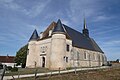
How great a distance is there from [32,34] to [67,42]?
11.0 m

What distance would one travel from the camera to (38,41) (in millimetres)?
36312

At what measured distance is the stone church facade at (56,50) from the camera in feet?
97.3

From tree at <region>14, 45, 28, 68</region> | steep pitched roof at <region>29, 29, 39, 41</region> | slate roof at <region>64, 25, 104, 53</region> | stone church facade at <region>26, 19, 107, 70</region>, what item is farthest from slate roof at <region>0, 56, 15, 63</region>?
slate roof at <region>64, 25, 104, 53</region>

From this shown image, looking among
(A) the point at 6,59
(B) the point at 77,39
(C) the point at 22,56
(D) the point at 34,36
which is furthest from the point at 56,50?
(A) the point at 6,59

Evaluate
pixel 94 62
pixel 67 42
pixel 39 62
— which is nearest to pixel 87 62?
pixel 94 62

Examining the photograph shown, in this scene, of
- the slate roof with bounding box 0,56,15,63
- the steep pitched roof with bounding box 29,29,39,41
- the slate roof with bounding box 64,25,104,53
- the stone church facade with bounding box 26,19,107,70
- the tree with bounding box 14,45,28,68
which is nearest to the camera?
the stone church facade with bounding box 26,19,107,70

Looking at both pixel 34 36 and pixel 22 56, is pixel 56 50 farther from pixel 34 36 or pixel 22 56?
pixel 22 56

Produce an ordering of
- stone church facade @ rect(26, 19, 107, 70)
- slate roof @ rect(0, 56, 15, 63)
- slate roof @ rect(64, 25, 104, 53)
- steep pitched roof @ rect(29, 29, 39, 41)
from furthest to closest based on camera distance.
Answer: slate roof @ rect(0, 56, 15, 63) → steep pitched roof @ rect(29, 29, 39, 41) → slate roof @ rect(64, 25, 104, 53) → stone church facade @ rect(26, 19, 107, 70)

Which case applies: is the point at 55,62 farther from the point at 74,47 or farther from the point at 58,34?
the point at 74,47

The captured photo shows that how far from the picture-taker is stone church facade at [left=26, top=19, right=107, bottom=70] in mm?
29656

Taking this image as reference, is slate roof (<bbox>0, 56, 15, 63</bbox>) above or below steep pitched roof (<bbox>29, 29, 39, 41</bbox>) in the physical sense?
below

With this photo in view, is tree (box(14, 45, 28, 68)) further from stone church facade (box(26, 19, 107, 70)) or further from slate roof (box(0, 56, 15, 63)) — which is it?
slate roof (box(0, 56, 15, 63))

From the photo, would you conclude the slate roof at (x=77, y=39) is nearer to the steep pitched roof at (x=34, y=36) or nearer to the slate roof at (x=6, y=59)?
A: the steep pitched roof at (x=34, y=36)

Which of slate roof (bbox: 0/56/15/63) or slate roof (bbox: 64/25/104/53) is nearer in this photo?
slate roof (bbox: 64/25/104/53)
